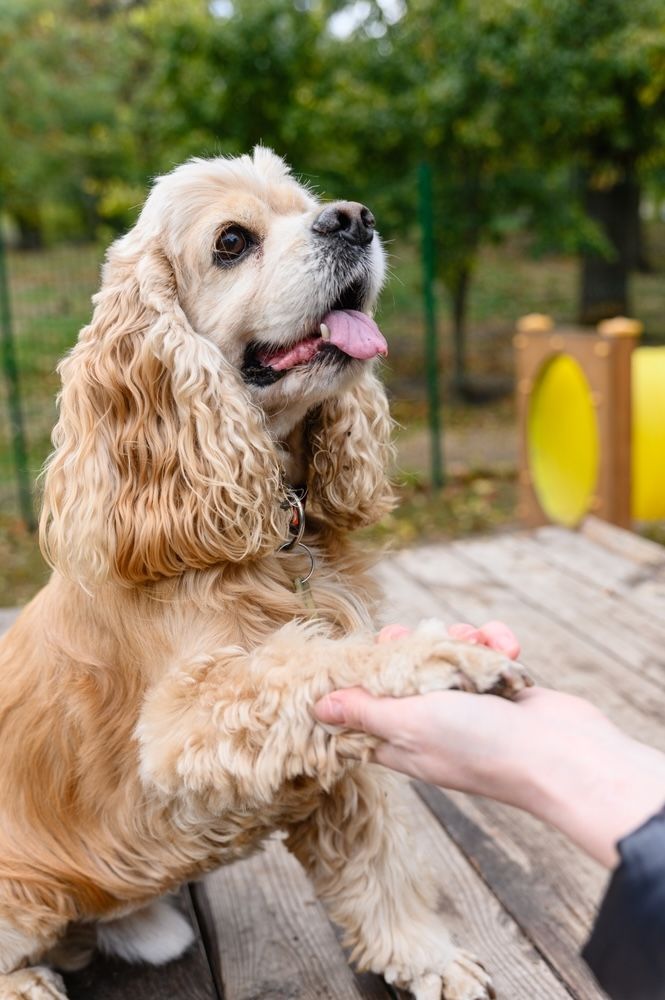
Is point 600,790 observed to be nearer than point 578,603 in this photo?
Yes

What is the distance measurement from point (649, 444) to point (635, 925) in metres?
4.55

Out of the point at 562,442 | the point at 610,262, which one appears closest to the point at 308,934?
the point at 562,442

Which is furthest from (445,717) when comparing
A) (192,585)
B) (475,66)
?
(475,66)

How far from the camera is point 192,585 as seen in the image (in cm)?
194

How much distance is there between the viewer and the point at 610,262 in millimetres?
11836

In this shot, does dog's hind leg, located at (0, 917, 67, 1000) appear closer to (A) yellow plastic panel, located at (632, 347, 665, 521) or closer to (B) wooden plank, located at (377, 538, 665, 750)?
(B) wooden plank, located at (377, 538, 665, 750)

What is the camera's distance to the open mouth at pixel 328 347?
6.82ft

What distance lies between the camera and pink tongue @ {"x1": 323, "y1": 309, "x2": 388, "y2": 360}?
208cm

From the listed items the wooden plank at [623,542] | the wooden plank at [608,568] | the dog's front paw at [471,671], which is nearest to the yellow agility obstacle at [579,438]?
the wooden plank at [623,542]

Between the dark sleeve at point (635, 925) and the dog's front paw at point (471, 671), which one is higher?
→ the dog's front paw at point (471, 671)

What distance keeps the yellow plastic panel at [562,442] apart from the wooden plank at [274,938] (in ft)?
10.0

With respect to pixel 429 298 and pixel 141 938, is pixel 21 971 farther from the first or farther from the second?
pixel 429 298

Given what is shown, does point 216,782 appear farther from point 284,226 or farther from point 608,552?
point 608,552

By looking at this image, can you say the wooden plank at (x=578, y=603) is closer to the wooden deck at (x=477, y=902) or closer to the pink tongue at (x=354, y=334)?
the wooden deck at (x=477, y=902)
